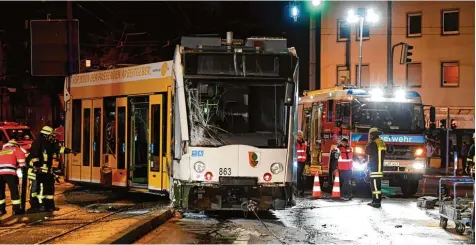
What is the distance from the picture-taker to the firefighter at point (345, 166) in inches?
646

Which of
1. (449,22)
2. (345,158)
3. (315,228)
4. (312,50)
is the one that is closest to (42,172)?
(315,228)

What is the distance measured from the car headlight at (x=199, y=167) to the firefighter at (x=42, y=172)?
3422 mm

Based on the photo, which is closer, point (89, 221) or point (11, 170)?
point (89, 221)

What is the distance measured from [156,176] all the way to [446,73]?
2910 centimetres

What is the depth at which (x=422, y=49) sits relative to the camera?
3900 centimetres

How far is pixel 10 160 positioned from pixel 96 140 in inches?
154

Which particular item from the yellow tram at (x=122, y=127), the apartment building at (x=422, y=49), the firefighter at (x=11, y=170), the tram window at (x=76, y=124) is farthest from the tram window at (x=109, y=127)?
the apartment building at (x=422, y=49)

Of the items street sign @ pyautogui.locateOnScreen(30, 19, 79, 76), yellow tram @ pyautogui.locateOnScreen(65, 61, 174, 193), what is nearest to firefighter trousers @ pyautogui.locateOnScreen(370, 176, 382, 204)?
yellow tram @ pyautogui.locateOnScreen(65, 61, 174, 193)

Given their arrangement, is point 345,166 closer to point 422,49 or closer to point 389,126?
point 389,126

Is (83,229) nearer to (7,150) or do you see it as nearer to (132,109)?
(7,150)

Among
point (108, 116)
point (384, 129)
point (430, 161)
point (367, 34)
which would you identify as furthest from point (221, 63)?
point (367, 34)

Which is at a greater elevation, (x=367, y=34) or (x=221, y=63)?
(x=367, y=34)

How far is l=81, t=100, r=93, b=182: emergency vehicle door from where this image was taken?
16219 millimetres

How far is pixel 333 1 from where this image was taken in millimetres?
40812
